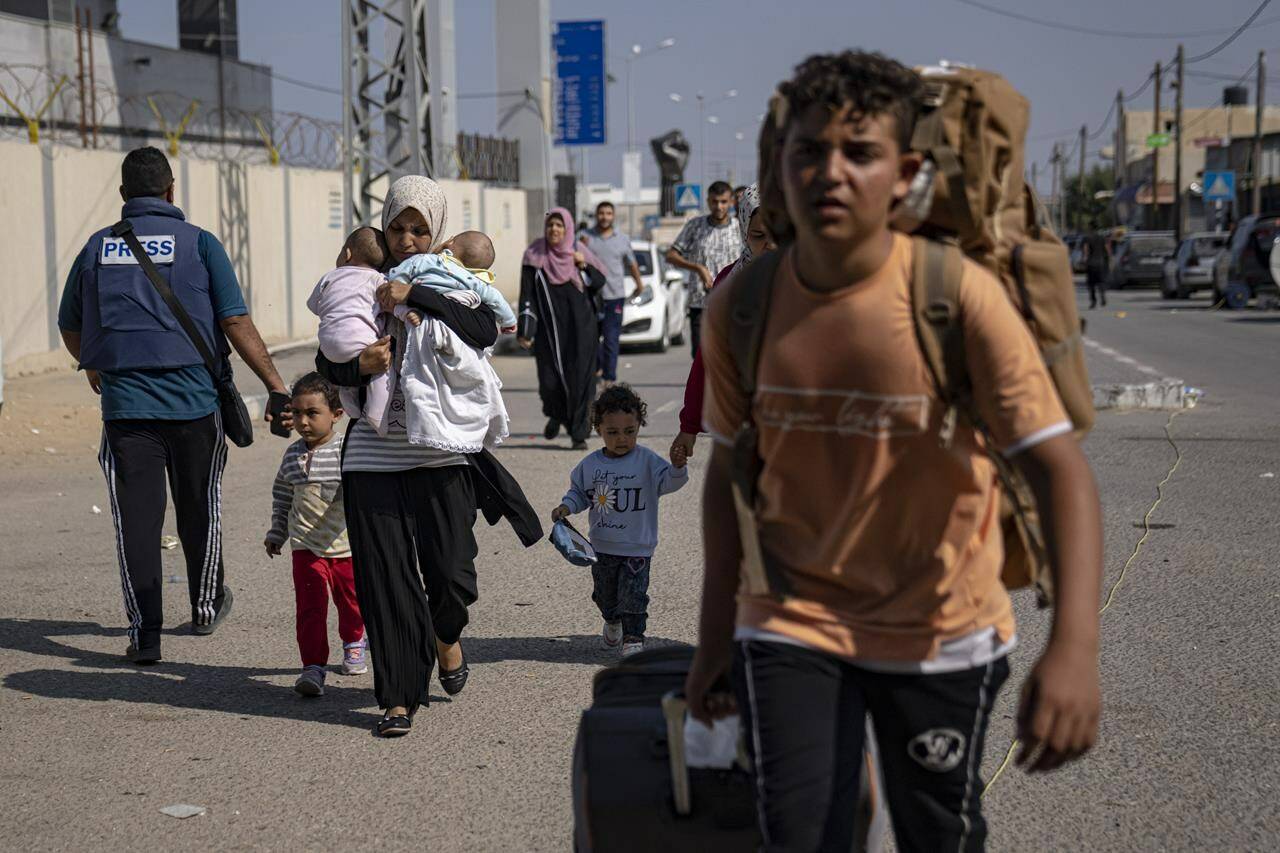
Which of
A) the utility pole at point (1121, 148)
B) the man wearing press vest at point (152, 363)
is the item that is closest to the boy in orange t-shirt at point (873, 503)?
the man wearing press vest at point (152, 363)

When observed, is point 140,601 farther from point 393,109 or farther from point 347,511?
point 393,109

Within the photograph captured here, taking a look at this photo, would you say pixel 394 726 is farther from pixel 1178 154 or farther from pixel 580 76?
pixel 1178 154

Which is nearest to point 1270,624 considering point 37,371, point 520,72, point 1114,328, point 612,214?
point 612,214

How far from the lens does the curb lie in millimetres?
14875

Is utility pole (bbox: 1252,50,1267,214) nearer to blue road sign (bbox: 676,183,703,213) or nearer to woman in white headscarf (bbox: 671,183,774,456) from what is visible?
blue road sign (bbox: 676,183,703,213)

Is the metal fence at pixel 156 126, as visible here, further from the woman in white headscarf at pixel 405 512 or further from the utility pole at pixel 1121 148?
the utility pole at pixel 1121 148

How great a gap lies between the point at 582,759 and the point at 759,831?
14.2 inches

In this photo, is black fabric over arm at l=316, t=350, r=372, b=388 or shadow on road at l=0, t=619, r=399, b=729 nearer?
black fabric over arm at l=316, t=350, r=372, b=388

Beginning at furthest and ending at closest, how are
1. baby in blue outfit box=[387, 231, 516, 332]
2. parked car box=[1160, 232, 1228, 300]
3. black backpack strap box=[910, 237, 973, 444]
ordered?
1. parked car box=[1160, 232, 1228, 300]
2. baby in blue outfit box=[387, 231, 516, 332]
3. black backpack strap box=[910, 237, 973, 444]

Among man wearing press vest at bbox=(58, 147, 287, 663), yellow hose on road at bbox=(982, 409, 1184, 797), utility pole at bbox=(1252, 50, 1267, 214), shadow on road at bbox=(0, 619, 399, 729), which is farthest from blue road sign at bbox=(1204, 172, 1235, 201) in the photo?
shadow on road at bbox=(0, 619, 399, 729)

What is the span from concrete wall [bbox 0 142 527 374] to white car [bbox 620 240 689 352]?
2.99 meters

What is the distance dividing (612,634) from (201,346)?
6.77 feet

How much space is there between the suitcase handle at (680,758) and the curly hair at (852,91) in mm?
1000

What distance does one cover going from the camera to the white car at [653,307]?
23703 mm
